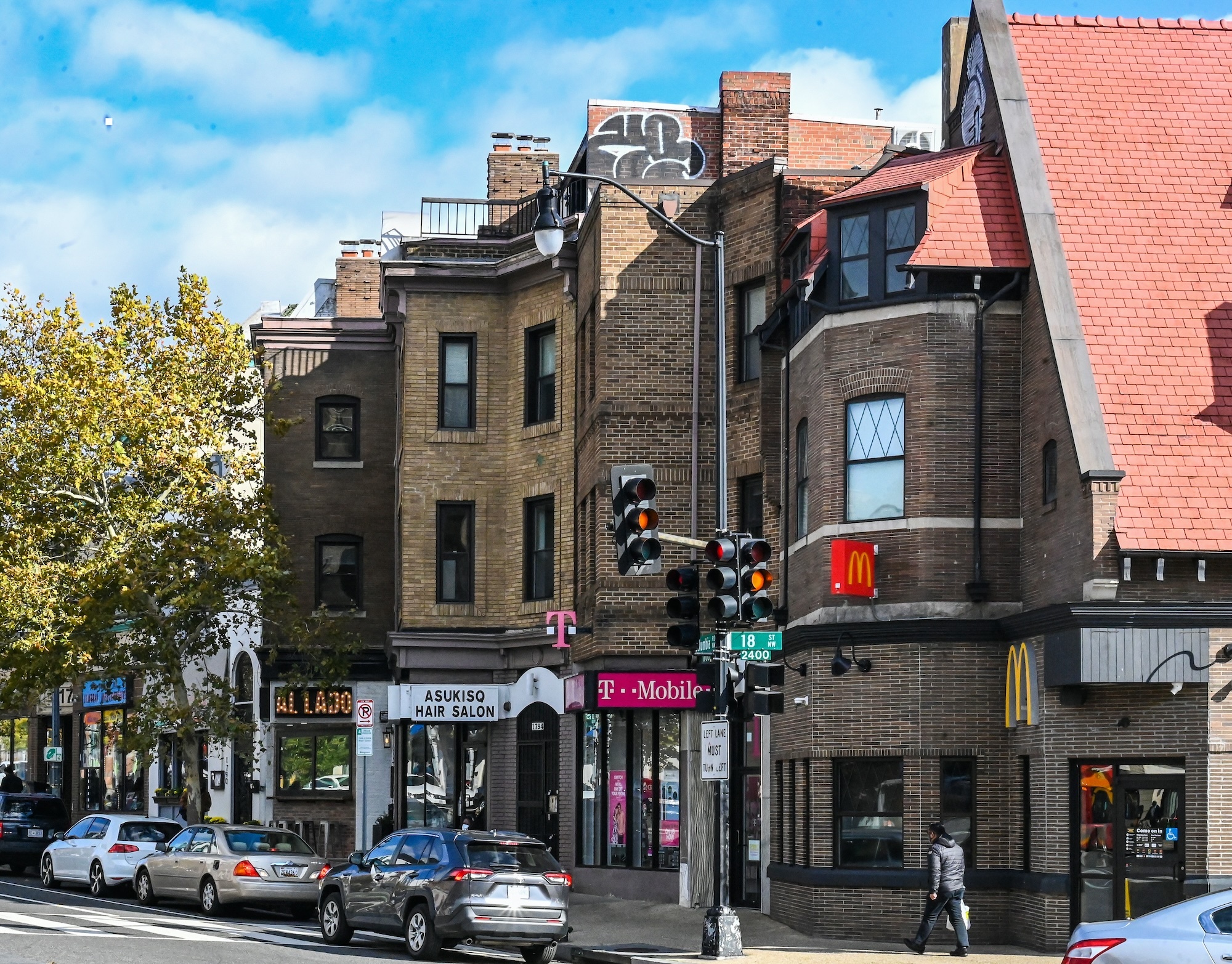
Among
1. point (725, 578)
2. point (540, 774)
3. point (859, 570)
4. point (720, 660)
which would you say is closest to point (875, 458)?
point (859, 570)

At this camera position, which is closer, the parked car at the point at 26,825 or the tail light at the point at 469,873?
the tail light at the point at 469,873

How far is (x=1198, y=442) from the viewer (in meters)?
22.0

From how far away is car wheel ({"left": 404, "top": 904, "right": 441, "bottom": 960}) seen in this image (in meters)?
21.3

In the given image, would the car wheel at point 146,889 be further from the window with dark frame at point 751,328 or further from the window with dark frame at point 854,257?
the window with dark frame at point 854,257

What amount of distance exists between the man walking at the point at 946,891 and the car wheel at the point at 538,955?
14.1ft

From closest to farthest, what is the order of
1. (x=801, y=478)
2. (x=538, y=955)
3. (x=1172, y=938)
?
(x=1172, y=938)
(x=538, y=955)
(x=801, y=478)

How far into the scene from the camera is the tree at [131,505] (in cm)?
3450

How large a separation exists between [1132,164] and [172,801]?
31.5 m

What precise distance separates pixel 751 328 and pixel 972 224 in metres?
5.86

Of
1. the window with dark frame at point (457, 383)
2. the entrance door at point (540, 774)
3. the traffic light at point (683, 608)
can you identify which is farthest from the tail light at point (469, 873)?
the window with dark frame at point (457, 383)

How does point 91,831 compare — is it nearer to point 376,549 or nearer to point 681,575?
point 376,549

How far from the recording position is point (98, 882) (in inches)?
1225

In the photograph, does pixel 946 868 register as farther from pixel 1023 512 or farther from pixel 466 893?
pixel 466 893

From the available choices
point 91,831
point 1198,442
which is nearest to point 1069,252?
point 1198,442
